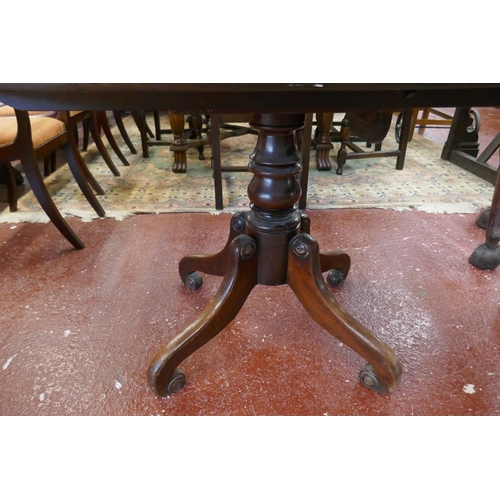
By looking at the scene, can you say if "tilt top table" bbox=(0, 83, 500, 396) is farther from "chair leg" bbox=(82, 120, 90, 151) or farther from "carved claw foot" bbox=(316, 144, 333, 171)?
"chair leg" bbox=(82, 120, 90, 151)

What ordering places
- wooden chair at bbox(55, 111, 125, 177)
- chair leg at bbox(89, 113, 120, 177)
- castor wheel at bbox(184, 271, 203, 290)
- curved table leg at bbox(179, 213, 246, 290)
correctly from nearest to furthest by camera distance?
curved table leg at bbox(179, 213, 246, 290) → castor wheel at bbox(184, 271, 203, 290) → wooden chair at bbox(55, 111, 125, 177) → chair leg at bbox(89, 113, 120, 177)

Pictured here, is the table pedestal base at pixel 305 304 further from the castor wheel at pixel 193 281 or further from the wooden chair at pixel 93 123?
the wooden chair at pixel 93 123

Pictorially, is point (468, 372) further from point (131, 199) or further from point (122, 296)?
point (131, 199)

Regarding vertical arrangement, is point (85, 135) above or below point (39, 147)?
below

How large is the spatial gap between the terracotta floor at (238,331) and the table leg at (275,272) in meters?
0.09

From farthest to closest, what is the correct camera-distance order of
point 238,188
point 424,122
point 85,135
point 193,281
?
point 424,122 → point 85,135 → point 238,188 → point 193,281

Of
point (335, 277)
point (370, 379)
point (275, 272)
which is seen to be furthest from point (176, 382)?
point (335, 277)

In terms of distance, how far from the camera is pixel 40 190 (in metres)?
1.41

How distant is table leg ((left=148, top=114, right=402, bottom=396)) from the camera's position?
0.84 m

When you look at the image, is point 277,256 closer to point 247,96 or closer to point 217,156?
point 247,96

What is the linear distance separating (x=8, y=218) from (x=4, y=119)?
46 centimetres

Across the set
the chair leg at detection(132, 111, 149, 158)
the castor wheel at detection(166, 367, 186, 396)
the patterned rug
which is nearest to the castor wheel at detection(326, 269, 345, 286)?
the castor wheel at detection(166, 367, 186, 396)

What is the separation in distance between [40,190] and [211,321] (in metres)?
0.95

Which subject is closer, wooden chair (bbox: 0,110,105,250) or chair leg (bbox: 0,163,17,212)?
wooden chair (bbox: 0,110,105,250)
